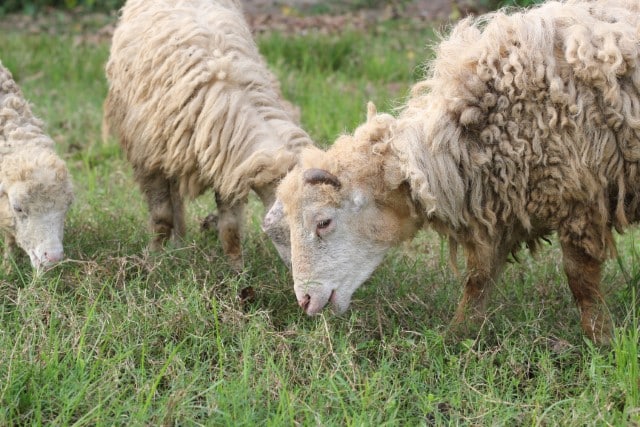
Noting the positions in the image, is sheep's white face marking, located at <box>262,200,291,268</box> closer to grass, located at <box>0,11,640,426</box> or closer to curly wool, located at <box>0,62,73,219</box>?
grass, located at <box>0,11,640,426</box>

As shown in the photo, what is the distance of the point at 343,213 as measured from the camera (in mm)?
4023

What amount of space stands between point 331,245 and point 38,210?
1562mm

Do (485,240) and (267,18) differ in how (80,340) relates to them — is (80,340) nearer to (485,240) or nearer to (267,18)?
(485,240)

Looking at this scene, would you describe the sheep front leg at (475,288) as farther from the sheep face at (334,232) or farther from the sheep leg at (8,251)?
the sheep leg at (8,251)

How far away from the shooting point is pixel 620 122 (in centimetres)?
372

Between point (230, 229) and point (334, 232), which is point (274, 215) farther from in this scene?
point (230, 229)

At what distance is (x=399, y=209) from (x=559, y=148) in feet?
2.43

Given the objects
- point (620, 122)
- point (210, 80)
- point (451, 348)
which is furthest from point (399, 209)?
point (210, 80)

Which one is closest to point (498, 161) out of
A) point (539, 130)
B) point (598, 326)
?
point (539, 130)

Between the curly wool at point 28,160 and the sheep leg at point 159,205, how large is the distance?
2.09ft

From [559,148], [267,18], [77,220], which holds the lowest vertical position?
[267,18]

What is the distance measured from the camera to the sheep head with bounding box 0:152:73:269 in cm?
456

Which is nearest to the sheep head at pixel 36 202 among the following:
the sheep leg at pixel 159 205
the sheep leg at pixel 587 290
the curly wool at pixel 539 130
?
the sheep leg at pixel 159 205

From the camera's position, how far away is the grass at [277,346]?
11.2ft
